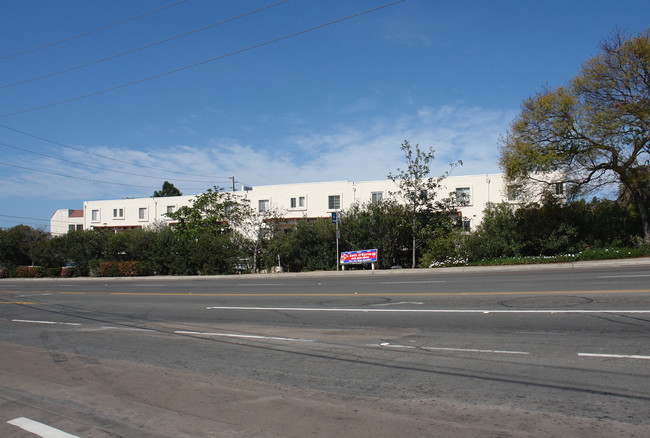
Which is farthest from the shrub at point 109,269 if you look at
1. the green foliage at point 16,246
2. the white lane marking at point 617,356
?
the white lane marking at point 617,356

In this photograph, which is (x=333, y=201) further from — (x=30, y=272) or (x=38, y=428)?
(x=38, y=428)

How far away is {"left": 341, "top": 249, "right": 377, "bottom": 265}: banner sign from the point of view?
2929 cm

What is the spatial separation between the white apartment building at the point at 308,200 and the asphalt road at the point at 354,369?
92.5ft

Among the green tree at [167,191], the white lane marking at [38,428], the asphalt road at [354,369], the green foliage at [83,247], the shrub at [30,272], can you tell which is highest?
the green tree at [167,191]

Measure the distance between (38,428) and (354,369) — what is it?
3.88 m

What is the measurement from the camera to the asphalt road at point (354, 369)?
513cm

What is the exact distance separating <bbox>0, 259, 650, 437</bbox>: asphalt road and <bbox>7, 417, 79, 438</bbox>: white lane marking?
0.19 feet

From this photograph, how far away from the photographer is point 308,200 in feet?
189

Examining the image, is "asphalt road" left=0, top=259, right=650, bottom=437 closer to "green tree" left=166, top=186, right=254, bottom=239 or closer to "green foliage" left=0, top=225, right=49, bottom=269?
"green tree" left=166, top=186, right=254, bottom=239

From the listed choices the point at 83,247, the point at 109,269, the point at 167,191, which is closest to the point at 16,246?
the point at 83,247

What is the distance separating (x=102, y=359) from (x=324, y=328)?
4308 mm

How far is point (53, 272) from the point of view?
148 feet

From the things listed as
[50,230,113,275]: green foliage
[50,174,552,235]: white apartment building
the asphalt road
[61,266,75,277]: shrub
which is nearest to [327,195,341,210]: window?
[50,174,552,235]: white apartment building

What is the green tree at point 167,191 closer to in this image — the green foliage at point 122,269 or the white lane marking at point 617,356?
the green foliage at point 122,269
